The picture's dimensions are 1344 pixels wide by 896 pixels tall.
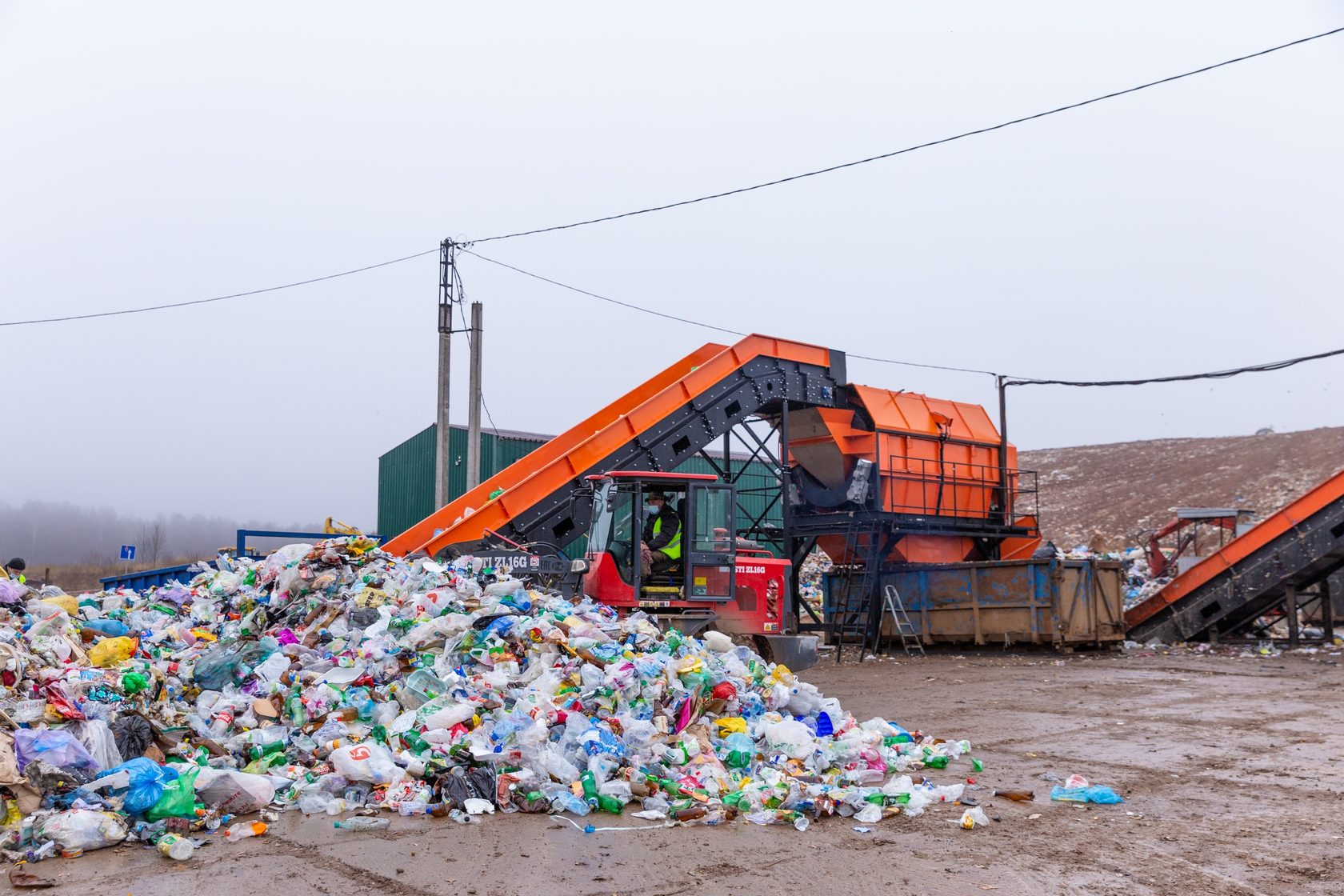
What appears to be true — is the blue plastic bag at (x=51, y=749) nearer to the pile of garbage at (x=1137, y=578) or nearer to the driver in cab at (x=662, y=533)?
the driver in cab at (x=662, y=533)

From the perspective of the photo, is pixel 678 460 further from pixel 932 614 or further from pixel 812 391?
pixel 932 614

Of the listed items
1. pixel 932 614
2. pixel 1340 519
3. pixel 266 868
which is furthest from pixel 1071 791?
pixel 1340 519

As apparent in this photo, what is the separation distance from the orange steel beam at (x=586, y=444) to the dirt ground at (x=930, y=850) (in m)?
5.32

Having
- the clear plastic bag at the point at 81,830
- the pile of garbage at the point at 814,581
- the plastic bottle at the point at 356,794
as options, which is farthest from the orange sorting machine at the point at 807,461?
the clear plastic bag at the point at 81,830

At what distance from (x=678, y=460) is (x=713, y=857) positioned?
8106 millimetres

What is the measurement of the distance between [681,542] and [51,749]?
5.44 m

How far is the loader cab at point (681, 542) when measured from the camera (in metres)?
9.27

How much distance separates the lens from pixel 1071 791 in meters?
5.88

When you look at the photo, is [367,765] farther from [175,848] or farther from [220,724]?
[220,724]

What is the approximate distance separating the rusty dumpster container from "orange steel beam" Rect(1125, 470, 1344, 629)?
980 millimetres

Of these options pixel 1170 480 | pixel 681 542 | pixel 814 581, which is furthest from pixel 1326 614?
pixel 1170 480

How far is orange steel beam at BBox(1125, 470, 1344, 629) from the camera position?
14.0 m

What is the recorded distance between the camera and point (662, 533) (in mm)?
9508

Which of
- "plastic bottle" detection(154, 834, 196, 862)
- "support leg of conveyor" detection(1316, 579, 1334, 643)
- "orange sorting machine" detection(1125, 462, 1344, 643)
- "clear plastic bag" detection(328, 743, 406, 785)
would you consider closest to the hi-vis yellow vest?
"clear plastic bag" detection(328, 743, 406, 785)
